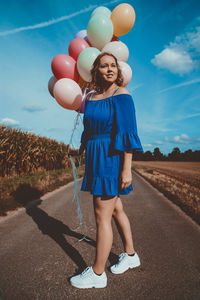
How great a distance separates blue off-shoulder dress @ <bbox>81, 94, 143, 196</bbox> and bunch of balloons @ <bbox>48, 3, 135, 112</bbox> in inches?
38.1

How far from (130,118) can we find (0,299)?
189 centimetres

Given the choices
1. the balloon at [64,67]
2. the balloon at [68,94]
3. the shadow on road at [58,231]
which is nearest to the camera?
the shadow on road at [58,231]

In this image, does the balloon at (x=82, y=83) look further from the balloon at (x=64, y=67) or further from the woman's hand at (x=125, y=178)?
the woman's hand at (x=125, y=178)

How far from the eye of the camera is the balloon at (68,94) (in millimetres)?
2660

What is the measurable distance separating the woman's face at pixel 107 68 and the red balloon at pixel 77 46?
151 centimetres

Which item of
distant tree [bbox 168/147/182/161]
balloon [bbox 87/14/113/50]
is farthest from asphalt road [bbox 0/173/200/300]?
distant tree [bbox 168/147/182/161]

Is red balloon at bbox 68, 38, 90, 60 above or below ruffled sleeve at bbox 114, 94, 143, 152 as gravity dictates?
above

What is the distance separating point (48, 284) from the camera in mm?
1791

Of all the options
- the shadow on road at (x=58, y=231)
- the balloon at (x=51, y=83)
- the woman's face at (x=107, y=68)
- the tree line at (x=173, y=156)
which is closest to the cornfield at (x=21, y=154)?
the shadow on road at (x=58, y=231)

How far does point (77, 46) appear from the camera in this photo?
316 cm

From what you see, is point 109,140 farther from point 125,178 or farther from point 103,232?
point 103,232

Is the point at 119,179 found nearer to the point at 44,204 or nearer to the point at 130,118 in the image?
the point at 130,118

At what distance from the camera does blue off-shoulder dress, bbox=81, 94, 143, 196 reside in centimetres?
167

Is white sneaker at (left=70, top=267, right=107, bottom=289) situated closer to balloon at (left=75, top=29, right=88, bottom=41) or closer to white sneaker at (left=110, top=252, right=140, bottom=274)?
white sneaker at (left=110, top=252, right=140, bottom=274)
